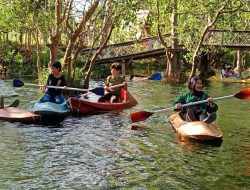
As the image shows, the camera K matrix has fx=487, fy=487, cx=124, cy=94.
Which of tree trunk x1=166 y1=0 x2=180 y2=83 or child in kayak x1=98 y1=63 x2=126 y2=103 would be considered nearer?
child in kayak x1=98 y1=63 x2=126 y2=103

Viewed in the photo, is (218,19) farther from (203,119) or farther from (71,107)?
(203,119)

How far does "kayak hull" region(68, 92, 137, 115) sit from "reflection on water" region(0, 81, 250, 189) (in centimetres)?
93

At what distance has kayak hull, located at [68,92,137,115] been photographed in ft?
50.7

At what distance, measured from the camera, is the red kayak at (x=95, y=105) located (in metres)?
15.5

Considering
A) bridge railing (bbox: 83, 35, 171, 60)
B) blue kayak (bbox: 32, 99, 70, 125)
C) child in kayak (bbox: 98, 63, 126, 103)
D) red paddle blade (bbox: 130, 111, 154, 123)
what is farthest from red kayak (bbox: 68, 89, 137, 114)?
bridge railing (bbox: 83, 35, 171, 60)

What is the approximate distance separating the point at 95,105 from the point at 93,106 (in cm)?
7

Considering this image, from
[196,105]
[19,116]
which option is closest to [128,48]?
[19,116]

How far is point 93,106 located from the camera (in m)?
15.6

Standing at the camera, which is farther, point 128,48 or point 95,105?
point 128,48

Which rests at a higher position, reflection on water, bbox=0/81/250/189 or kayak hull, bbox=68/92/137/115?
kayak hull, bbox=68/92/137/115

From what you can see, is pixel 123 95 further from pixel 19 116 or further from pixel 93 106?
pixel 19 116

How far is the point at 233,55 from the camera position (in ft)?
152

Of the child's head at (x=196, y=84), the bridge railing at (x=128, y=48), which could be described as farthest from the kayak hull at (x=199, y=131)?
the bridge railing at (x=128, y=48)

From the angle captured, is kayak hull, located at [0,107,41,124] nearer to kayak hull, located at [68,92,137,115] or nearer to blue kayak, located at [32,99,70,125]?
blue kayak, located at [32,99,70,125]
